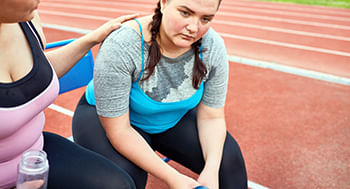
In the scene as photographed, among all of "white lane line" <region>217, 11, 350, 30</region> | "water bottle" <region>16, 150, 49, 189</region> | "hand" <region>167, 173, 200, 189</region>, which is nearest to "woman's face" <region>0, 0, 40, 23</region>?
"water bottle" <region>16, 150, 49, 189</region>

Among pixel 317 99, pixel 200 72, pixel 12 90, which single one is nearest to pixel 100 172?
pixel 12 90

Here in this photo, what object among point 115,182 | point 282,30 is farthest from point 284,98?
point 282,30

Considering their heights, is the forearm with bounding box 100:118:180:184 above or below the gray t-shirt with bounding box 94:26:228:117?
below

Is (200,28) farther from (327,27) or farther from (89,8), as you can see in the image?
(89,8)

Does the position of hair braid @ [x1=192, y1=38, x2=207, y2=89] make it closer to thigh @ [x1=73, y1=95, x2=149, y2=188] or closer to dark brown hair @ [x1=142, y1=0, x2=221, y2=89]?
dark brown hair @ [x1=142, y1=0, x2=221, y2=89]

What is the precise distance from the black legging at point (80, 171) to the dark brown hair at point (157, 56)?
46 centimetres

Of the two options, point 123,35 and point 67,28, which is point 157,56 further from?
point 67,28

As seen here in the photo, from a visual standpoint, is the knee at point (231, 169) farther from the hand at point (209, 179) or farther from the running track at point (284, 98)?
the running track at point (284, 98)

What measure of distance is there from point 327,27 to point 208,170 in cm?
756

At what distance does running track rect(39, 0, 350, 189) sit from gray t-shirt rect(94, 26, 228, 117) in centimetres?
98

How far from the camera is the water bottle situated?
0.91 m

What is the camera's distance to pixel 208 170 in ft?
6.01

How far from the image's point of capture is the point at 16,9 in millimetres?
1153

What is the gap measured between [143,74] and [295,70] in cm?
382
